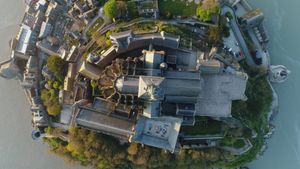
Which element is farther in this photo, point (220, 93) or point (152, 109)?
point (220, 93)

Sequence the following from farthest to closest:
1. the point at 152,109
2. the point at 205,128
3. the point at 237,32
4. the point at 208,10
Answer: the point at 237,32, the point at 205,128, the point at 208,10, the point at 152,109

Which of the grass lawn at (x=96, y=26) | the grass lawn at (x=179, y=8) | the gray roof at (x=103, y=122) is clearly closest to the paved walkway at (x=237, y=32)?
the grass lawn at (x=179, y=8)

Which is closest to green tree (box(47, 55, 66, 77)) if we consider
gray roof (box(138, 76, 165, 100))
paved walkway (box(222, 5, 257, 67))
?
gray roof (box(138, 76, 165, 100))

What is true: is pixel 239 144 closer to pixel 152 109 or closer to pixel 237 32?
pixel 152 109

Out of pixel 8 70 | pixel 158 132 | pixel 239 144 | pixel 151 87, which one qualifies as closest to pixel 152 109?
pixel 151 87

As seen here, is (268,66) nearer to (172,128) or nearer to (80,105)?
(172,128)

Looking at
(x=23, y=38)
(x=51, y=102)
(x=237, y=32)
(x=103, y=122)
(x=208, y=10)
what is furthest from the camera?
(x=23, y=38)

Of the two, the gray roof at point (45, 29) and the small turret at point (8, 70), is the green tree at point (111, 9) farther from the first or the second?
the small turret at point (8, 70)
